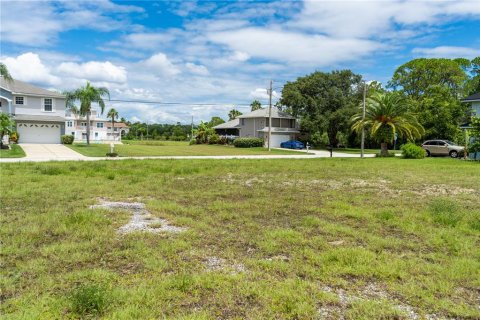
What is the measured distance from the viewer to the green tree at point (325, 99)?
48.9m

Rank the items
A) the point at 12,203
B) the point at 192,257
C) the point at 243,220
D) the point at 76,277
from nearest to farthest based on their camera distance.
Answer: the point at 76,277
the point at 192,257
the point at 243,220
the point at 12,203

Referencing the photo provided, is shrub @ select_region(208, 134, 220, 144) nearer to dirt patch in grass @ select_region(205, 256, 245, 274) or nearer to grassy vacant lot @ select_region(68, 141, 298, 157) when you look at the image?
grassy vacant lot @ select_region(68, 141, 298, 157)

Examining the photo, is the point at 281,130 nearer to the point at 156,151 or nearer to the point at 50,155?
the point at 156,151

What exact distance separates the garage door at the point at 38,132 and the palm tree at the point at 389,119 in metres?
34.3

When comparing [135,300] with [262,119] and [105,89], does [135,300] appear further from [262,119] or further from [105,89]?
[262,119]

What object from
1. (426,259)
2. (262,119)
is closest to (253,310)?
(426,259)

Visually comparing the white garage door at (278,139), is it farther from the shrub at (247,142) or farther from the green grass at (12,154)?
the green grass at (12,154)

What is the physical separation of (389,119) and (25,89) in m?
40.4

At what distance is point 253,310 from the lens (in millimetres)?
3842

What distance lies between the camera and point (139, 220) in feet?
25.0

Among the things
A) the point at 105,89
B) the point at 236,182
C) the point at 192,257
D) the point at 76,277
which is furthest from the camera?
the point at 105,89

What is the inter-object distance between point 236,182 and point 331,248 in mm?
8266

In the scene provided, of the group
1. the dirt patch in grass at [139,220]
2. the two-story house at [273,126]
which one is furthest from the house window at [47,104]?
the dirt patch in grass at [139,220]

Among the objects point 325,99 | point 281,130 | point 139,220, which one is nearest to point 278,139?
point 281,130
